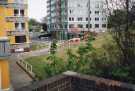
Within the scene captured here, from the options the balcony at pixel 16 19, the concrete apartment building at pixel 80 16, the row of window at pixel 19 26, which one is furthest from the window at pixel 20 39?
the concrete apartment building at pixel 80 16

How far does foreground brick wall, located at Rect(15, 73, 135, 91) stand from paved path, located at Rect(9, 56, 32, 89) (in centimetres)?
1021

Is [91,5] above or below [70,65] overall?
above

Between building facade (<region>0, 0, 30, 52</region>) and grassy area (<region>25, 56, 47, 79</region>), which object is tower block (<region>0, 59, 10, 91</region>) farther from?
building facade (<region>0, 0, 30, 52</region>)

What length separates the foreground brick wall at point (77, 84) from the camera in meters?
4.86

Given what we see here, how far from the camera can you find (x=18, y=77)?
18594 mm

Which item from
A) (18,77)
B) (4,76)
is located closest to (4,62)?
(4,76)

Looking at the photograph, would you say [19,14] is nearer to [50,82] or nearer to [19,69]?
[19,69]

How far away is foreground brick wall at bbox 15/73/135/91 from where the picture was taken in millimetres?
4863

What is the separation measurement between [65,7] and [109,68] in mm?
47133

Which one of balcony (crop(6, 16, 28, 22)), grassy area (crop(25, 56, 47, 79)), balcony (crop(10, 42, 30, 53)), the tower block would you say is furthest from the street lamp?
balcony (crop(6, 16, 28, 22))

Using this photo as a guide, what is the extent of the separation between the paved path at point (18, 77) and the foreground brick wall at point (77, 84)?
402 inches

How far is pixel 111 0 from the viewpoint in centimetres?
722

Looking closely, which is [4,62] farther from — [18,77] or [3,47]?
[18,77]

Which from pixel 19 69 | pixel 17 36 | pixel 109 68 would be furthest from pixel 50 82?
pixel 17 36
